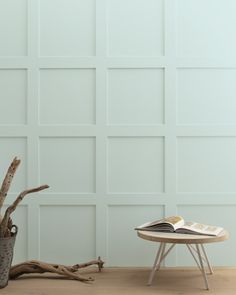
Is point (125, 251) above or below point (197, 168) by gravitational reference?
below

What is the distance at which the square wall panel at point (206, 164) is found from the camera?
10.3ft

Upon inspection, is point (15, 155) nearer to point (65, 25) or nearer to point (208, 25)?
point (65, 25)

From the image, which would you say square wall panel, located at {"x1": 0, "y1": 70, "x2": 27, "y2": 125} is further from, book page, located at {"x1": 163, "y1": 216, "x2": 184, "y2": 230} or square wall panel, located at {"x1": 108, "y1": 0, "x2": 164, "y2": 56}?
book page, located at {"x1": 163, "y1": 216, "x2": 184, "y2": 230}

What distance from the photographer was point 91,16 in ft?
10.3

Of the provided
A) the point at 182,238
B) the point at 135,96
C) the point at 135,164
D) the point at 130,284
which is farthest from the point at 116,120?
the point at 130,284

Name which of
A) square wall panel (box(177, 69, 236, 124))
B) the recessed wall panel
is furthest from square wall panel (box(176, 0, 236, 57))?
the recessed wall panel

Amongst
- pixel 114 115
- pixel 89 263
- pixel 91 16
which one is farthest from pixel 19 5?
pixel 89 263

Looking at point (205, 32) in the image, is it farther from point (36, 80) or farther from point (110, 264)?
point (110, 264)

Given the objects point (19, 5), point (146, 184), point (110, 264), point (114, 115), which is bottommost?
point (110, 264)

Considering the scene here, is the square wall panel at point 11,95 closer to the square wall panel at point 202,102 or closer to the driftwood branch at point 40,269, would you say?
the driftwood branch at point 40,269

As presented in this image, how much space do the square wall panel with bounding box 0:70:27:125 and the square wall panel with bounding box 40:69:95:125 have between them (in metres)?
0.14

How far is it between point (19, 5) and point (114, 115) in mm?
954

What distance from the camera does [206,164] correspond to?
124 inches

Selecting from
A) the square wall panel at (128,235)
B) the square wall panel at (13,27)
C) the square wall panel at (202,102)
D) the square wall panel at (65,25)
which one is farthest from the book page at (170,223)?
the square wall panel at (13,27)
